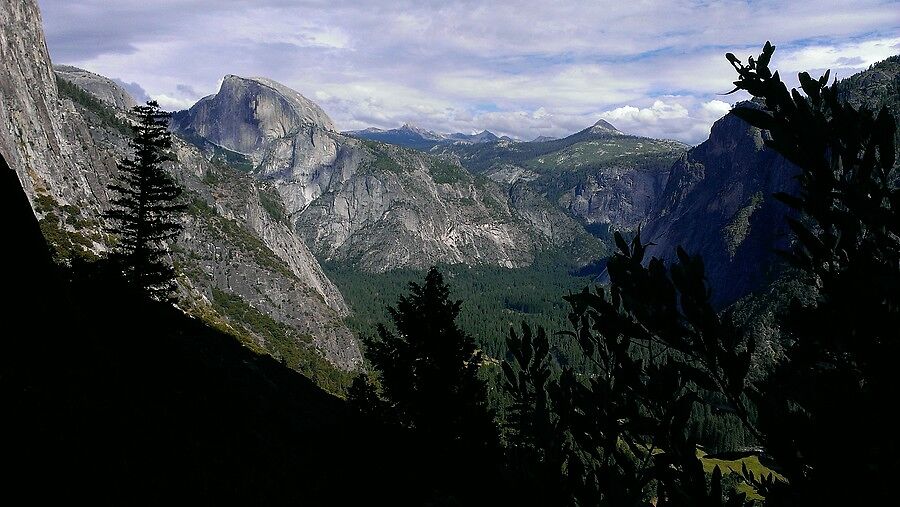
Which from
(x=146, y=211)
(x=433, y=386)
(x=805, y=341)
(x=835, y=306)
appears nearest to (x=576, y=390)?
(x=805, y=341)

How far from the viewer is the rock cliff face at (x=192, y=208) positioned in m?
85.3

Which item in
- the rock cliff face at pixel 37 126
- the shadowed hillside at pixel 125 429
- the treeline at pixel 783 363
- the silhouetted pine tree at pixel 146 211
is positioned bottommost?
the shadowed hillside at pixel 125 429

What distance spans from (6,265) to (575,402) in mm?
11596

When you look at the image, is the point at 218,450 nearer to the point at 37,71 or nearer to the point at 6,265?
the point at 6,265

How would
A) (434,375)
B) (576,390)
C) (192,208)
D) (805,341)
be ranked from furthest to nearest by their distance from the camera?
(192,208), (434,375), (576,390), (805,341)

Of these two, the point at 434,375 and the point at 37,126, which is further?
the point at 37,126

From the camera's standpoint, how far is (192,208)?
148000 mm

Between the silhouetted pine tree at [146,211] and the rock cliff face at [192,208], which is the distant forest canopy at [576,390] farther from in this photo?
the rock cliff face at [192,208]

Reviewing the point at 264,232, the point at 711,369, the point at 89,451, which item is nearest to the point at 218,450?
the point at 89,451

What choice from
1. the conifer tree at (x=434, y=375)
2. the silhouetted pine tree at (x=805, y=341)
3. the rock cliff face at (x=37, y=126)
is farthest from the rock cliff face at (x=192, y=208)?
the silhouetted pine tree at (x=805, y=341)

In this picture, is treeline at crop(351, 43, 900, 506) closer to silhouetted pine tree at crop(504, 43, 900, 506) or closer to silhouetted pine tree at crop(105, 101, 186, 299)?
silhouetted pine tree at crop(504, 43, 900, 506)

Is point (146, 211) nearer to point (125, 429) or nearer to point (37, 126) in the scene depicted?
point (125, 429)

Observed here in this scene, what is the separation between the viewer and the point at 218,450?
13422 mm

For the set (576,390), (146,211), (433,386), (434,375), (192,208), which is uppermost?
(192,208)
